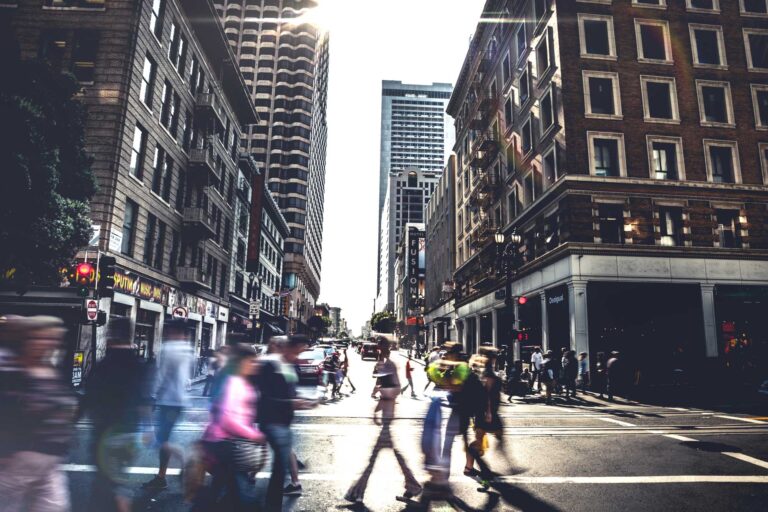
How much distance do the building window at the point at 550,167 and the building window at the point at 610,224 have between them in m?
3.17

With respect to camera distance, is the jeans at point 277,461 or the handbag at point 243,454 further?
the jeans at point 277,461

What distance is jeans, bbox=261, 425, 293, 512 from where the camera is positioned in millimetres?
4844

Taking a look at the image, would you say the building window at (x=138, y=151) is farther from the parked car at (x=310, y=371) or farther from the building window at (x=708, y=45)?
the building window at (x=708, y=45)

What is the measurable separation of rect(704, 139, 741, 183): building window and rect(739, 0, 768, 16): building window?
8493 mm

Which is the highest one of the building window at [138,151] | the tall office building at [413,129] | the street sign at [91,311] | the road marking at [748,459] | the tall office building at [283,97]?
the tall office building at [413,129]

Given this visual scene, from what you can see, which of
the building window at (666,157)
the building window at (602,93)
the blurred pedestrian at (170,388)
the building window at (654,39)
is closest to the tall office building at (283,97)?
the building window at (602,93)

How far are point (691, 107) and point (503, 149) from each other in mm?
12094

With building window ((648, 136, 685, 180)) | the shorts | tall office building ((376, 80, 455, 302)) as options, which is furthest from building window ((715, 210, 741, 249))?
tall office building ((376, 80, 455, 302))

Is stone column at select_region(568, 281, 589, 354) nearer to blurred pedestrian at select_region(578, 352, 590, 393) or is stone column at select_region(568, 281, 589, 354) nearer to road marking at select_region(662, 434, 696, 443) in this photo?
blurred pedestrian at select_region(578, 352, 590, 393)

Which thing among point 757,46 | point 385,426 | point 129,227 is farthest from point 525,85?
point 385,426

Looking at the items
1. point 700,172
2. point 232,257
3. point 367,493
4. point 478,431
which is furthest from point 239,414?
point 232,257

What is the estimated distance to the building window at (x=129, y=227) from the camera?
70.7 feet

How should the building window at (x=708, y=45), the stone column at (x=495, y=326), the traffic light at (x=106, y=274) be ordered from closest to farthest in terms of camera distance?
the traffic light at (x=106, y=274) → the building window at (x=708, y=45) → the stone column at (x=495, y=326)

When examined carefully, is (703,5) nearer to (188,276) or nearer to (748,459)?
(748,459)
